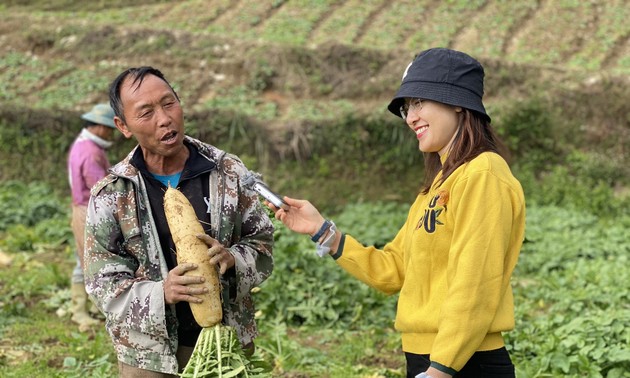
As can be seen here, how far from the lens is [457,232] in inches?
97.7

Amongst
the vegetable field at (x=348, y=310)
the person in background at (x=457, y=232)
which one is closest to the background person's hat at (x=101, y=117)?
the vegetable field at (x=348, y=310)

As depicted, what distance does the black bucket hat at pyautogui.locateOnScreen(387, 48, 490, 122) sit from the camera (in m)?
2.56

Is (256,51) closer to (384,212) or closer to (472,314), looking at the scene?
(384,212)

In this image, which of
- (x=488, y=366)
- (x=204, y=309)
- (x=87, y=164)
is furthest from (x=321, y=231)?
(x=87, y=164)

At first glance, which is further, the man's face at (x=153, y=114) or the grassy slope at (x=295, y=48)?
the grassy slope at (x=295, y=48)

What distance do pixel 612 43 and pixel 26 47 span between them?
35.5ft

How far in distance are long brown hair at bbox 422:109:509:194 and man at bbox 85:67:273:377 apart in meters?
0.82

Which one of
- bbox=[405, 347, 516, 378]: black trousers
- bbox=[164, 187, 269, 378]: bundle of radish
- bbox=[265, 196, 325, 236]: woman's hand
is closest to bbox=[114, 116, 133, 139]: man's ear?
bbox=[164, 187, 269, 378]: bundle of radish

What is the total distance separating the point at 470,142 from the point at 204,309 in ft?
3.55

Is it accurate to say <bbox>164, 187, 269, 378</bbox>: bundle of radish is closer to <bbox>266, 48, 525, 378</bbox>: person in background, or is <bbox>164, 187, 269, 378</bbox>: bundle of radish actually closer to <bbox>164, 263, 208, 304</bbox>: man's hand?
<bbox>164, 263, 208, 304</bbox>: man's hand

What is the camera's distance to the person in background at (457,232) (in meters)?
2.42

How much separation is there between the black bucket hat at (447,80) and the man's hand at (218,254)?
0.82 m

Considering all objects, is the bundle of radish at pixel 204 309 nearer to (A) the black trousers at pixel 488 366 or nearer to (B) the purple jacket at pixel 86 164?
(A) the black trousers at pixel 488 366

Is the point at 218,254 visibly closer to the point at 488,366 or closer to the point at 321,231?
the point at 321,231
